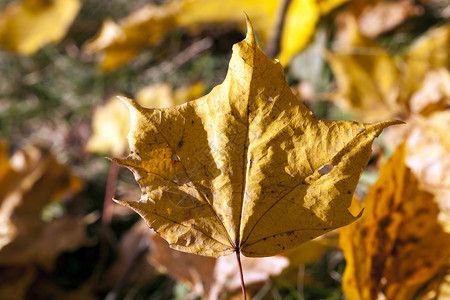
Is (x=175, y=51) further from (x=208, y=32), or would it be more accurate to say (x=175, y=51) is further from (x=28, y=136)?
(x=28, y=136)

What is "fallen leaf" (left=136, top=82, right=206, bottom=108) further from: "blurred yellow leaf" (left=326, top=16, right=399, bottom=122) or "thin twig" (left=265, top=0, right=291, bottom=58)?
"blurred yellow leaf" (left=326, top=16, right=399, bottom=122)

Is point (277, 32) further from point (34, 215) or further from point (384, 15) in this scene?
point (34, 215)

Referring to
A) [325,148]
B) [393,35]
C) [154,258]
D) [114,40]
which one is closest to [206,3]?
[114,40]

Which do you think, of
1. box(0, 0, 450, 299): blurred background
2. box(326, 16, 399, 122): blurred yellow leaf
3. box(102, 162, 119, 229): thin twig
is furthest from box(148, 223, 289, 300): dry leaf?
box(326, 16, 399, 122): blurred yellow leaf

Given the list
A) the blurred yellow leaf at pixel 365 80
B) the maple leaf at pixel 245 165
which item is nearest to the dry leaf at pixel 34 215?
the maple leaf at pixel 245 165

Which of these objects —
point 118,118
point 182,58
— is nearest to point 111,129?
point 118,118

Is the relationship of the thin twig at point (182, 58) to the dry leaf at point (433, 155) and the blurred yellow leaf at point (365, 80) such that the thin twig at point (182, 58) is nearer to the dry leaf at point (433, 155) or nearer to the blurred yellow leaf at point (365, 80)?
the blurred yellow leaf at point (365, 80)

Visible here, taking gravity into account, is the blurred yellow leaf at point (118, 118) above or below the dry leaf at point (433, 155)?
below

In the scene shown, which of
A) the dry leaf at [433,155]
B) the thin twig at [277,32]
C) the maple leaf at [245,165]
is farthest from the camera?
the thin twig at [277,32]
